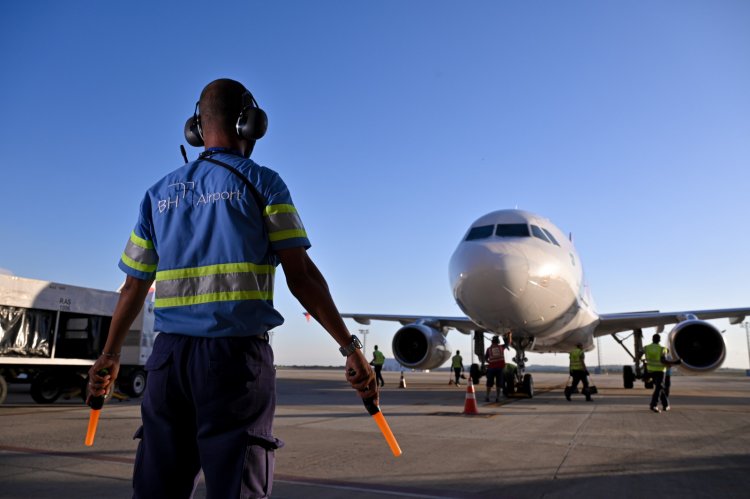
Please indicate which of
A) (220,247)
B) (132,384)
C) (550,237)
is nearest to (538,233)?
(550,237)

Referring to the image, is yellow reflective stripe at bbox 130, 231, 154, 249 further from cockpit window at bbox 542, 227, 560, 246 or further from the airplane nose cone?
cockpit window at bbox 542, 227, 560, 246

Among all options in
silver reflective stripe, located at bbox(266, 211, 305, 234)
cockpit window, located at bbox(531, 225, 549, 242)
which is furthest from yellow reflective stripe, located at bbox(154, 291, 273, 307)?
cockpit window, located at bbox(531, 225, 549, 242)

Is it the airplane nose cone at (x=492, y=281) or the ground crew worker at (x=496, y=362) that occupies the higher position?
the airplane nose cone at (x=492, y=281)

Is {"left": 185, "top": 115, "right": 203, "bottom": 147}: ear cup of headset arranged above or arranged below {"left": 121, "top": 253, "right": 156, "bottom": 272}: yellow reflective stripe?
above

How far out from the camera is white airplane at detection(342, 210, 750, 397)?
408 inches

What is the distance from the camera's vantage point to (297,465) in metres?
4.24

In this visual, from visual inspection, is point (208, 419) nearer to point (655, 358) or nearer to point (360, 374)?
point (360, 374)

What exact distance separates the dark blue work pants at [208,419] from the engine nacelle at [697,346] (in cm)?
1302

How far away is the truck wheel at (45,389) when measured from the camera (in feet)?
33.3

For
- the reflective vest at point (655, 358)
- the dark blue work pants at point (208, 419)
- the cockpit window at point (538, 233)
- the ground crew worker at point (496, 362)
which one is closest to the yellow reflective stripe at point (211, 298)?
the dark blue work pants at point (208, 419)

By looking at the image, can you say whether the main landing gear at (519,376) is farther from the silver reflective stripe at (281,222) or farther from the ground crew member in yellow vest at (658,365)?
the silver reflective stripe at (281,222)

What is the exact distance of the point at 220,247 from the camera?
1.82 meters

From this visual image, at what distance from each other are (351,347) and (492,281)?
28.3ft

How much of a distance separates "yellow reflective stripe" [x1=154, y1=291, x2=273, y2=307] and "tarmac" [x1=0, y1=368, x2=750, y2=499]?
1975mm
